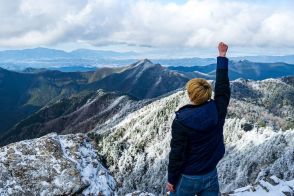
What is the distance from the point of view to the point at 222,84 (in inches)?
553

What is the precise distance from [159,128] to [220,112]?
18668cm

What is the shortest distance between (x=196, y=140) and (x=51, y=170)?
1473cm

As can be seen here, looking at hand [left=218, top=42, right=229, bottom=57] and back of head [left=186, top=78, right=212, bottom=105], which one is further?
hand [left=218, top=42, right=229, bottom=57]

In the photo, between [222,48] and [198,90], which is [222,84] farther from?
[198,90]

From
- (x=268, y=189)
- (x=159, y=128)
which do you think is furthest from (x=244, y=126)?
(x=268, y=189)

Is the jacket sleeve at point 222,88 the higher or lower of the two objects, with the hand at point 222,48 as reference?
lower

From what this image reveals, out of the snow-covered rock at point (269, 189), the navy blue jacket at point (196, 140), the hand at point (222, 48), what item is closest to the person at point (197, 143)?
the navy blue jacket at point (196, 140)

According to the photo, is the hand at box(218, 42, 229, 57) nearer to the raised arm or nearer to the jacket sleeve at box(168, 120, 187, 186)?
the raised arm

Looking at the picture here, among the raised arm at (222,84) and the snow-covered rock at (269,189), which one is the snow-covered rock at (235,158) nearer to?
the snow-covered rock at (269,189)

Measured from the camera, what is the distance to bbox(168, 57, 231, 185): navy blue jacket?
1264 cm

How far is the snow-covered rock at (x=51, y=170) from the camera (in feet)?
81.8

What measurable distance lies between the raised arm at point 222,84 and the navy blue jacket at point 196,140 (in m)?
0.06

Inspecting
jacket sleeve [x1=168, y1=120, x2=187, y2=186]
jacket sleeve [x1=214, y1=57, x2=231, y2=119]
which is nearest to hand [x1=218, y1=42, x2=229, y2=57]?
jacket sleeve [x1=214, y1=57, x2=231, y2=119]

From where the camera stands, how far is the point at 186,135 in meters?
12.7
